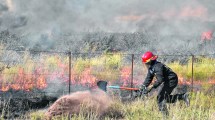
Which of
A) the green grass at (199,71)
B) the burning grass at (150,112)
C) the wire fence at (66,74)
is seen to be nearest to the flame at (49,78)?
the wire fence at (66,74)

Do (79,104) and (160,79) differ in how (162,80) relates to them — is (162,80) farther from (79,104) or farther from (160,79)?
(79,104)

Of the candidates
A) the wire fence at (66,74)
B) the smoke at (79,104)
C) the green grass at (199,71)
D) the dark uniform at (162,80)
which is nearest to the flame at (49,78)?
the wire fence at (66,74)

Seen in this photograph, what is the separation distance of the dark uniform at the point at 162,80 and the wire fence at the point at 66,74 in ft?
10.9

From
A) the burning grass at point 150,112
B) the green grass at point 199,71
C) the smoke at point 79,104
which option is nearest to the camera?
the burning grass at point 150,112

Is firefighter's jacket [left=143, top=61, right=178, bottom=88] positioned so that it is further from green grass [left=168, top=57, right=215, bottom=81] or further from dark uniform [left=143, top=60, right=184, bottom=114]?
green grass [left=168, top=57, right=215, bottom=81]

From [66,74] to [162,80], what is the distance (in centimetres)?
579

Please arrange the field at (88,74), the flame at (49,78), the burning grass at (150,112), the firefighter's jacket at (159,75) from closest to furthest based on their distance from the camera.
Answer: the burning grass at (150,112) → the firefighter's jacket at (159,75) → the field at (88,74) → the flame at (49,78)

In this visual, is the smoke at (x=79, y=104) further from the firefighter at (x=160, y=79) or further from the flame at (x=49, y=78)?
the flame at (x=49, y=78)

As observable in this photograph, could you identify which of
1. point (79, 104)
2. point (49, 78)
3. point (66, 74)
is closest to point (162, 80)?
point (79, 104)

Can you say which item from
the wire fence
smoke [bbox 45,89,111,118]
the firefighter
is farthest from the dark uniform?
the wire fence

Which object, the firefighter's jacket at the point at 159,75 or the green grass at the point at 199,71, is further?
the green grass at the point at 199,71

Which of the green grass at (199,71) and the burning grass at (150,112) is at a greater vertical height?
the green grass at (199,71)

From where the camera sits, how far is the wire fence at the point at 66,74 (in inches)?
550

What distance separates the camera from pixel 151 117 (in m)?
8.32
